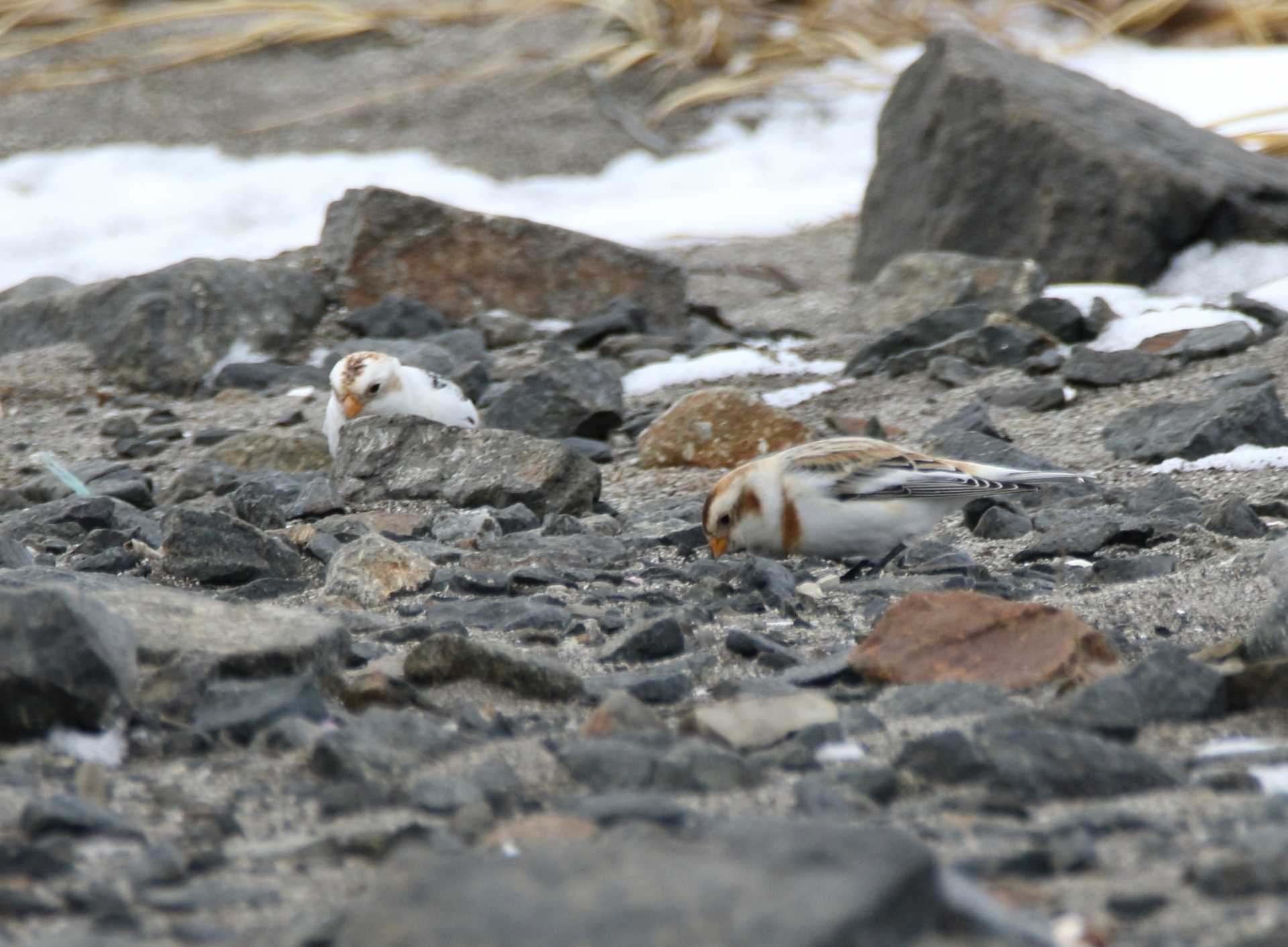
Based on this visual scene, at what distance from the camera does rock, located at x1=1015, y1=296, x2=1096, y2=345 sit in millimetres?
5250

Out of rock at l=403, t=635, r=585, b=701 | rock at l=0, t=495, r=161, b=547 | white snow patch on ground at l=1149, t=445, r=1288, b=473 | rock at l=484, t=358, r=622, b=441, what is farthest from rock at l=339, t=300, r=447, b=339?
rock at l=403, t=635, r=585, b=701

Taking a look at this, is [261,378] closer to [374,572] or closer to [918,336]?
[918,336]

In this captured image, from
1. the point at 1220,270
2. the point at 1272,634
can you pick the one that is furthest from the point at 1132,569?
the point at 1220,270

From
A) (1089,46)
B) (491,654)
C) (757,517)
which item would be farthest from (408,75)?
(491,654)

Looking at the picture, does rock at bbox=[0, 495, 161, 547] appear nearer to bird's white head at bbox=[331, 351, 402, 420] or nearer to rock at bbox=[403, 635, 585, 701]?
bird's white head at bbox=[331, 351, 402, 420]

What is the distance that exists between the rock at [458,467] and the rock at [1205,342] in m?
2.03

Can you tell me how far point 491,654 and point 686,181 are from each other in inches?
275

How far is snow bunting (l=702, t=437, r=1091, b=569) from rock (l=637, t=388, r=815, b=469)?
2.90 ft

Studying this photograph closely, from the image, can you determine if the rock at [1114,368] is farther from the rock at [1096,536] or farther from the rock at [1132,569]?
the rock at [1132,569]

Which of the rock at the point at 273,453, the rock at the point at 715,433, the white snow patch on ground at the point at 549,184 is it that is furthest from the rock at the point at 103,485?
the white snow patch on ground at the point at 549,184

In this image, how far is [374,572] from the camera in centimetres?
304

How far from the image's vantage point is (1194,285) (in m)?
5.77

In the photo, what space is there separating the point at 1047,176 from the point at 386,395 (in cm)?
283

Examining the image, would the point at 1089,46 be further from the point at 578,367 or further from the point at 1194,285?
the point at 578,367
